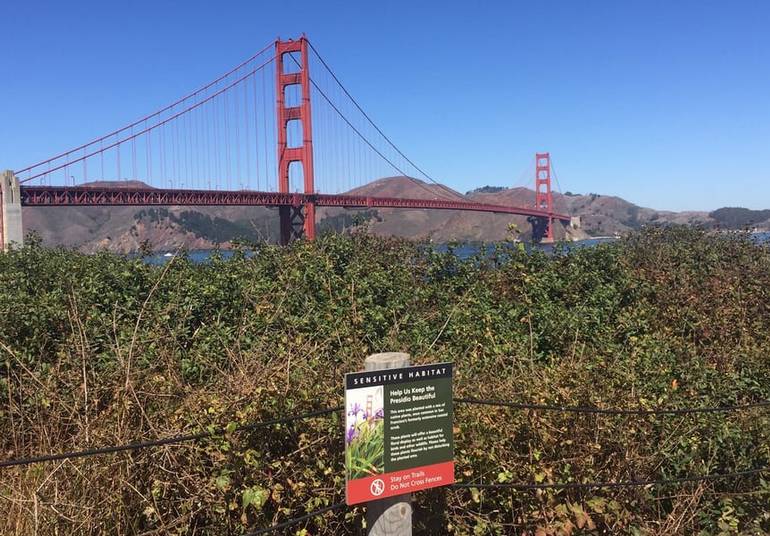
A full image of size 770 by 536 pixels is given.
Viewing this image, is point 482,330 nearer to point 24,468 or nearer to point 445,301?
point 445,301

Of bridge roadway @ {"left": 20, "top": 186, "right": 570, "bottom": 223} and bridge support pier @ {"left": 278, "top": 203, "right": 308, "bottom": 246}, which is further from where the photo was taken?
bridge support pier @ {"left": 278, "top": 203, "right": 308, "bottom": 246}

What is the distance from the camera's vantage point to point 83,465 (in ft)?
11.7

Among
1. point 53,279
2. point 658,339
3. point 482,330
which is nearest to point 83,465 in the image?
point 482,330

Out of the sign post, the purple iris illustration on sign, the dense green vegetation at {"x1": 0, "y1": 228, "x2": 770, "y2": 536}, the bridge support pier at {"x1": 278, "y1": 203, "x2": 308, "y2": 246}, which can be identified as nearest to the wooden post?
the sign post

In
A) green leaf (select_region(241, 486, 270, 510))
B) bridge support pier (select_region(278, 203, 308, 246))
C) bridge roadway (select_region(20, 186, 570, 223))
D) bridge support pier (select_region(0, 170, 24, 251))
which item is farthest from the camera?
bridge support pier (select_region(278, 203, 308, 246))

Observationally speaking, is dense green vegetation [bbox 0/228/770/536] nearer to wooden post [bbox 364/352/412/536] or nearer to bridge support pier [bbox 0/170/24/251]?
wooden post [bbox 364/352/412/536]

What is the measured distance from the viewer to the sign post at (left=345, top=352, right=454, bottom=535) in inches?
Result: 107

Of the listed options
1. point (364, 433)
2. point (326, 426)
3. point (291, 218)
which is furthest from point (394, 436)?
point (291, 218)

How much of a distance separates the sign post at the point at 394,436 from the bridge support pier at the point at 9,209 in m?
32.4

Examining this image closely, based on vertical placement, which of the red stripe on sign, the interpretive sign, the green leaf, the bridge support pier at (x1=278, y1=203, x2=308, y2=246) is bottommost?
the green leaf

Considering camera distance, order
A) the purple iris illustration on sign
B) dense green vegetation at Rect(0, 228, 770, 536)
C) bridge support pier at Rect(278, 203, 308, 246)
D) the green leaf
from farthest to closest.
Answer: bridge support pier at Rect(278, 203, 308, 246)
dense green vegetation at Rect(0, 228, 770, 536)
the green leaf
the purple iris illustration on sign

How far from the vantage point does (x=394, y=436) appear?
2783 mm

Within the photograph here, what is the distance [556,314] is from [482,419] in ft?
11.3

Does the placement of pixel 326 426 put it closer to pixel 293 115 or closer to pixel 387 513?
pixel 387 513
